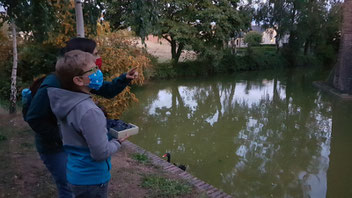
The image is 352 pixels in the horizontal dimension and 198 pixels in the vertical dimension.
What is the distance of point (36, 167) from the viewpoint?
12.1ft

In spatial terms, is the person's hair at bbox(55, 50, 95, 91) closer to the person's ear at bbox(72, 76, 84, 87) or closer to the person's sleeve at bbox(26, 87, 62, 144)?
the person's ear at bbox(72, 76, 84, 87)

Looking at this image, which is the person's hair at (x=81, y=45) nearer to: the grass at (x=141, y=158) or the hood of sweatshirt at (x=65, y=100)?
the hood of sweatshirt at (x=65, y=100)

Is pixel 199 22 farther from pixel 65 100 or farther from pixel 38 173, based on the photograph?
pixel 65 100

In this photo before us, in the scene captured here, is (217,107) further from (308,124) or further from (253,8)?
(253,8)

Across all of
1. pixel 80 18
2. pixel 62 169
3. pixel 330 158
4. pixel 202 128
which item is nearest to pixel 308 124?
pixel 330 158

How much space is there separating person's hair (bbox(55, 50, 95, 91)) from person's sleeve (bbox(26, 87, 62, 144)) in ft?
1.20

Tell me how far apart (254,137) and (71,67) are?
6.48 m

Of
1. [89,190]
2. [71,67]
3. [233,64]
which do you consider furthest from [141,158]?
[233,64]

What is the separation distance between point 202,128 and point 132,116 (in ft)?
7.62

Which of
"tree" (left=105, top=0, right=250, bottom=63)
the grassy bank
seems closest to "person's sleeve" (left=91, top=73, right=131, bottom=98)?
the grassy bank

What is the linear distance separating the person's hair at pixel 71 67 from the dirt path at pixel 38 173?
6.52 ft

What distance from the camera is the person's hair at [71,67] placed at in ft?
5.03

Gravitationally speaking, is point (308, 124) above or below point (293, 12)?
below

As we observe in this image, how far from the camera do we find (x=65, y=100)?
1.55 m
